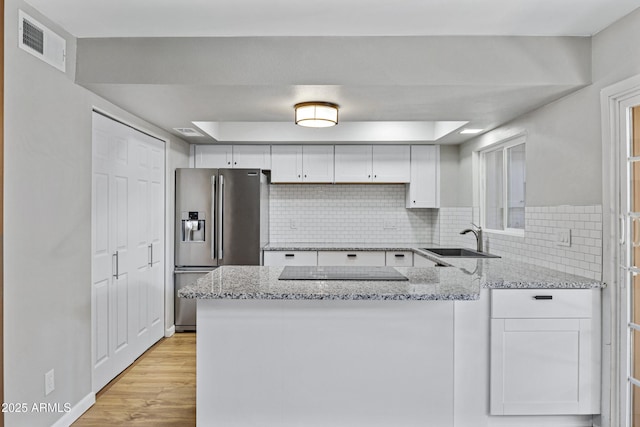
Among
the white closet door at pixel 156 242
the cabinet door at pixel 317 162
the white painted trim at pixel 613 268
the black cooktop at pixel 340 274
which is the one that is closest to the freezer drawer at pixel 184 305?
the white closet door at pixel 156 242

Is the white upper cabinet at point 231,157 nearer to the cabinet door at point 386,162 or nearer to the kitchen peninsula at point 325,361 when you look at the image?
the cabinet door at point 386,162

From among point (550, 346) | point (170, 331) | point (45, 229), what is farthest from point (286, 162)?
point (550, 346)

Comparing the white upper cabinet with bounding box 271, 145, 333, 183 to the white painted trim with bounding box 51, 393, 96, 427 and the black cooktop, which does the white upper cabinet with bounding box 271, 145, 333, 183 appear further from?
the white painted trim with bounding box 51, 393, 96, 427

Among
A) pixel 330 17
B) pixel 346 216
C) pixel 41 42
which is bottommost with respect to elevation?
pixel 346 216

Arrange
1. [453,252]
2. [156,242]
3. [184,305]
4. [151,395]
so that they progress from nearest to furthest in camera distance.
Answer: [151,395] → [156,242] → [184,305] → [453,252]

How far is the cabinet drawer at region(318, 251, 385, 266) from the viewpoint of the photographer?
187 inches

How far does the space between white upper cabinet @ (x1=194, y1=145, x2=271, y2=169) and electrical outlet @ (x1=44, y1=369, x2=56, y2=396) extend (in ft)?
9.74

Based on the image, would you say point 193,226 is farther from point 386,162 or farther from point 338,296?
point 338,296

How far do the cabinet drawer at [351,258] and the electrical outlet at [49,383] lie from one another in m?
2.81

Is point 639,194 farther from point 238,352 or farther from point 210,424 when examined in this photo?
point 210,424

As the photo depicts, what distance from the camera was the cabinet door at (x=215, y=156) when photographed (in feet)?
16.3

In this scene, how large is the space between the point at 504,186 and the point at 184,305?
346cm

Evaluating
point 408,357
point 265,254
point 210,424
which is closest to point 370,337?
point 408,357

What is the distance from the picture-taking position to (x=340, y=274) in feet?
8.57
